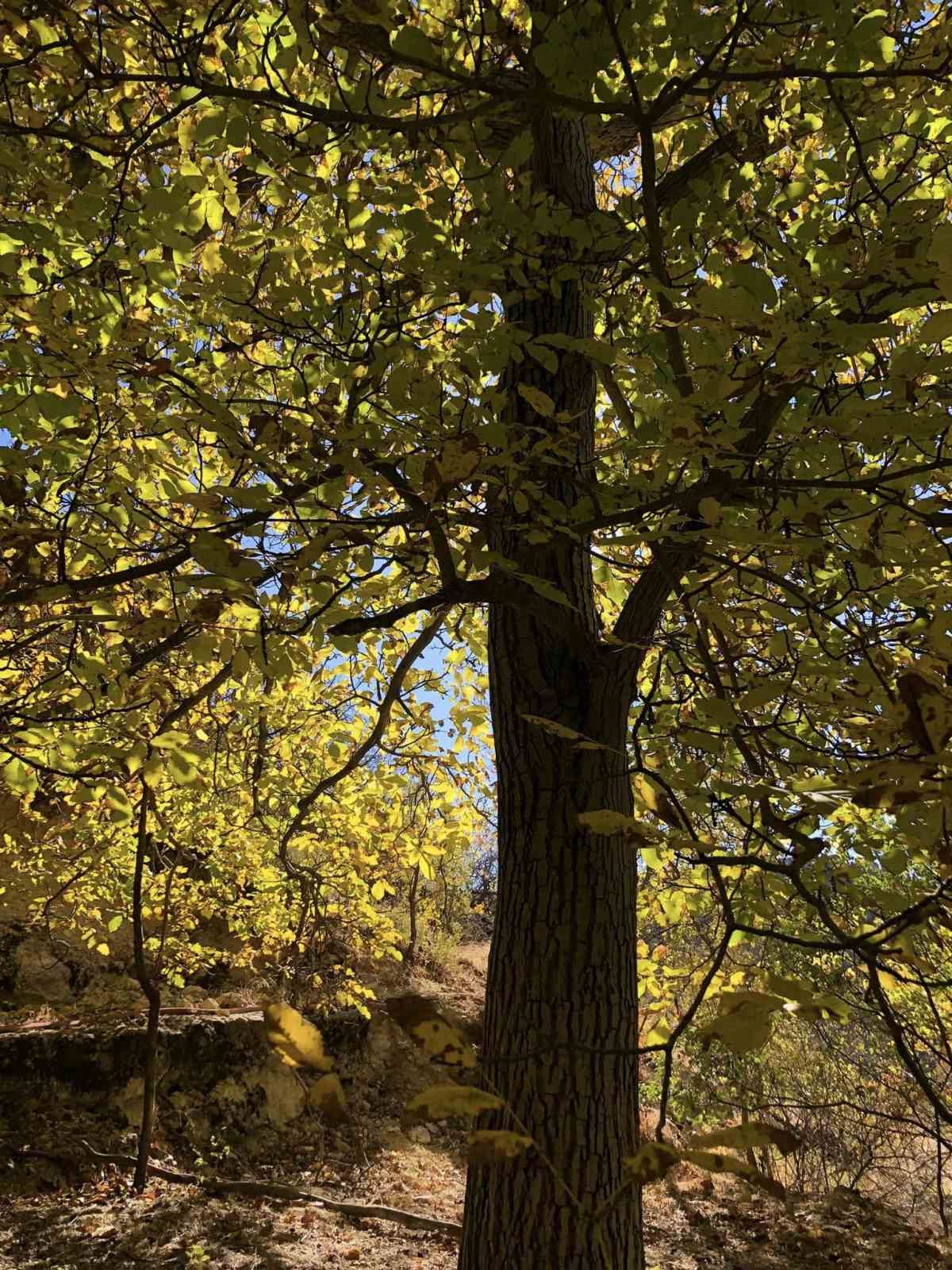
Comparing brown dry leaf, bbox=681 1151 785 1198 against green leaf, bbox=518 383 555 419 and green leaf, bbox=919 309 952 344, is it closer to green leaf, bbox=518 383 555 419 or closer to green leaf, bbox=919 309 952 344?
green leaf, bbox=919 309 952 344

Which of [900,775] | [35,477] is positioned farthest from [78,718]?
[900,775]

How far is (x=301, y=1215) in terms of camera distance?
21.4 feet

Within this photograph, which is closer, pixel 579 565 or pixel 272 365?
pixel 579 565

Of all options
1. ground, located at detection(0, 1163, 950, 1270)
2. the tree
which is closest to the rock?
ground, located at detection(0, 1163, 950, 1270)

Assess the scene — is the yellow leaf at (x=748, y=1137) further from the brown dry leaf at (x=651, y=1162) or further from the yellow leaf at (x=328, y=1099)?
the yellow leaf at (x=328, y=1099)

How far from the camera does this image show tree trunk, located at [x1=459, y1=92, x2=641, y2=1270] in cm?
239

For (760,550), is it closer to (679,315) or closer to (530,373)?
(679,315)

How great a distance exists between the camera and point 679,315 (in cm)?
217

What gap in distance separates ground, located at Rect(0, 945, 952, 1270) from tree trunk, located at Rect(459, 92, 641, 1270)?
281 centimetres

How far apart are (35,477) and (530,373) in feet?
7.47

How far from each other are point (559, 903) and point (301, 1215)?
5713 mm

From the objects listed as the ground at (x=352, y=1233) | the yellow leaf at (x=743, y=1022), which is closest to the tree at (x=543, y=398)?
the yellow leaf at (x=743, y=1022)

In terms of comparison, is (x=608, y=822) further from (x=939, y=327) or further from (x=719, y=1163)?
(x=939, y=327)

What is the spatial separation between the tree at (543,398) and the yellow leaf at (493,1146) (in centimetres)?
52
